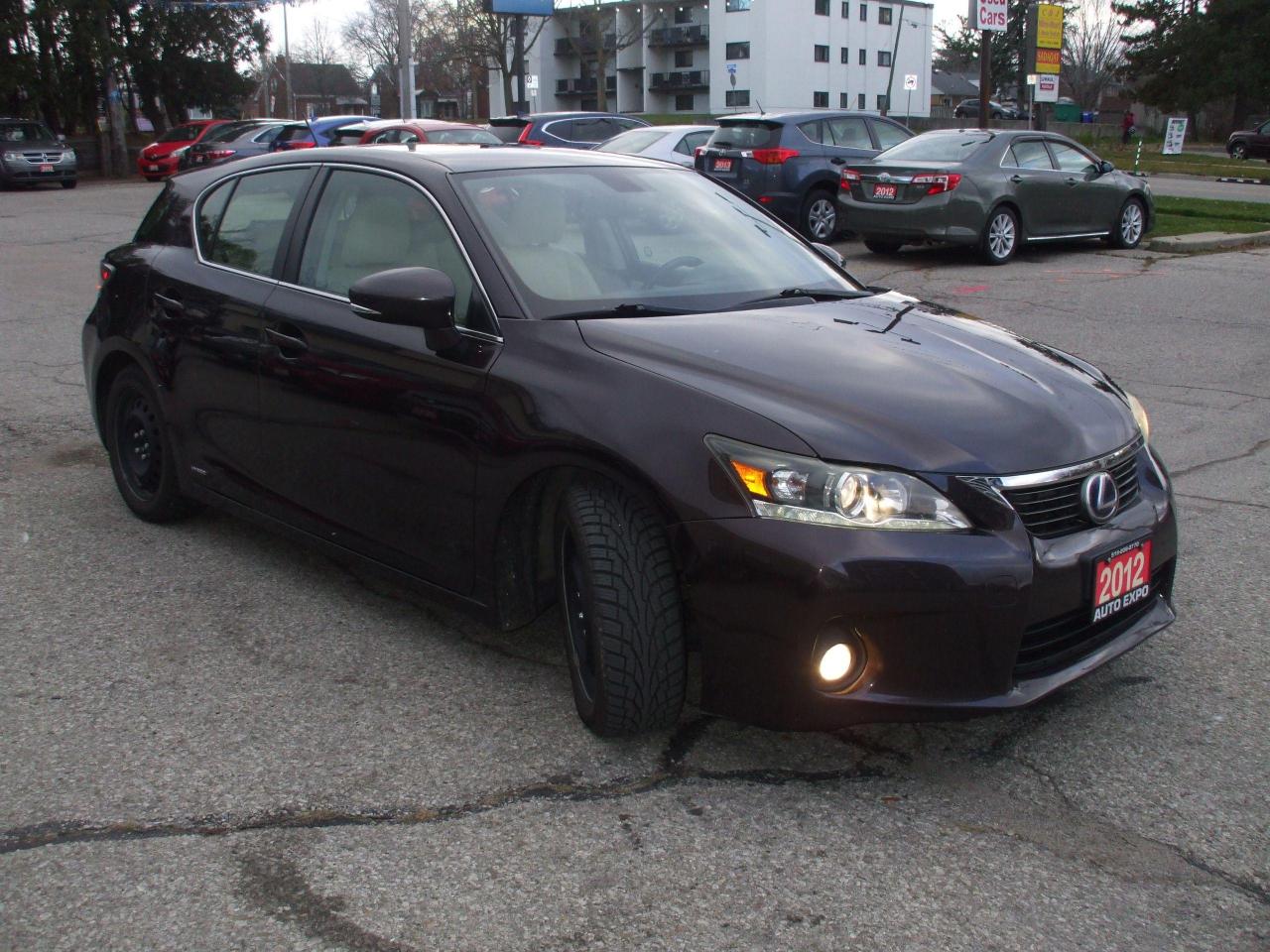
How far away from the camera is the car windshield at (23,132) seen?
31670 millimetres

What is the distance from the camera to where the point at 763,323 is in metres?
3.80

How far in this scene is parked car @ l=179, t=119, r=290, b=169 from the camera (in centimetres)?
2725

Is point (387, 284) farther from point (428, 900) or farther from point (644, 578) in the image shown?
point (428, 900)

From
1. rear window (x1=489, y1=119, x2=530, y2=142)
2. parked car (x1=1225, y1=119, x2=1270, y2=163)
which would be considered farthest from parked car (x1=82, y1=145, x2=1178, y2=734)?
parked car (x1=1225, y1=119, x2=1270, y2=163)

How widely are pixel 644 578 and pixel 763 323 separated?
0.98 metres

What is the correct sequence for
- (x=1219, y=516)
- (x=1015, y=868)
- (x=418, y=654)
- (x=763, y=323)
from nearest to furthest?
(x=1015, y=868) < (x=763, y=323) < (x=418, y=654) < (x=1219, y=516)

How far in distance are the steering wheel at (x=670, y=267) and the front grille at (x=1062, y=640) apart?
1.60m

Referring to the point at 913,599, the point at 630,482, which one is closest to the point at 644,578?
the point at 630,482

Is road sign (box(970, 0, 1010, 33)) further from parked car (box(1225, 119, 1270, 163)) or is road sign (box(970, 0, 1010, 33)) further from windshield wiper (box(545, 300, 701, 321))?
parked car (box(1225, 119, 1270, 163))

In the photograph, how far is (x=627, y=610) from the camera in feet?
10.5

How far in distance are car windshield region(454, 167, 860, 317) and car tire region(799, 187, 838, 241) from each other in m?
11.5

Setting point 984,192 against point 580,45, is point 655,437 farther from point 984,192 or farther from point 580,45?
point 580,45

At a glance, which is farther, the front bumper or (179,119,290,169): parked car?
(179,119,290,169): parked car

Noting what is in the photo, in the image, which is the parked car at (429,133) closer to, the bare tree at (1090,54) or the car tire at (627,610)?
the car tire at (627,610)
